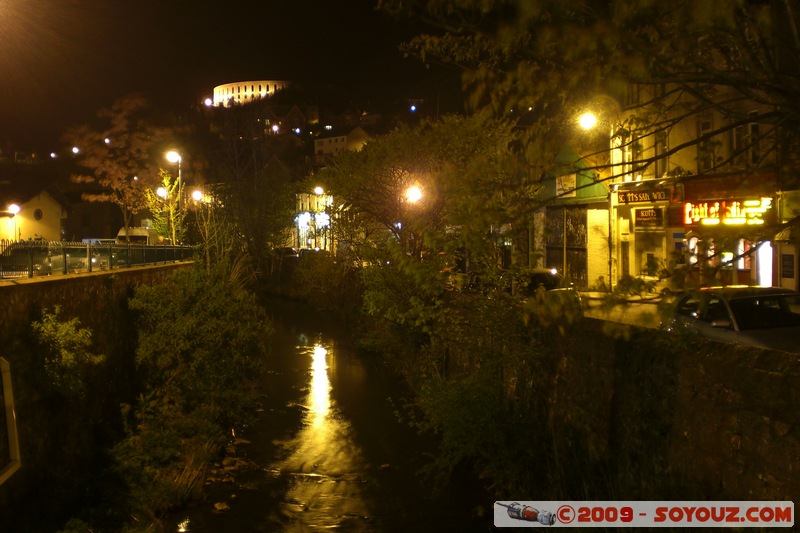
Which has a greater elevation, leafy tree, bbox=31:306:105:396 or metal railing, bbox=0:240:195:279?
metal railing, bbox=0:240:195:279

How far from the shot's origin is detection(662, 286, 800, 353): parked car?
1036 cm

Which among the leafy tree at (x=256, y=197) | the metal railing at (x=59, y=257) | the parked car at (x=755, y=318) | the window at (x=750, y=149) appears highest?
the leafy tree at (x=256, y=197)

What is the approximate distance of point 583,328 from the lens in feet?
30.3

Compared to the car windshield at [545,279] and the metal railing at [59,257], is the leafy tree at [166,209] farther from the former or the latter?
the car windshield at [545,279]

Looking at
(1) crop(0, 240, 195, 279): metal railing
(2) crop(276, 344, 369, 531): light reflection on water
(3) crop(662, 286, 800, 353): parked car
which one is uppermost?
(1) crop(0, 240, 195, 279): metal railing

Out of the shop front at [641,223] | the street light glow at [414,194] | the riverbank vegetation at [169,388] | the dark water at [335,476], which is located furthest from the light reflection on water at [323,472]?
the shop front at [641,223]

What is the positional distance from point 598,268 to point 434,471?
72.1 ft

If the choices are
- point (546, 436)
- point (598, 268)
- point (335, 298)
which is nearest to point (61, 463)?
point (546, 436)

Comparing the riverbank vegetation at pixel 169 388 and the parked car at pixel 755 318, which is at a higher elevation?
the parked car at pixel 755 318

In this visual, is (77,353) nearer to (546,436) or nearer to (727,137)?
(546,436)

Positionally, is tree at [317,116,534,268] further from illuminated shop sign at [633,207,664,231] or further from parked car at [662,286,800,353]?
illuminated shop sign at [633,207,664,231]

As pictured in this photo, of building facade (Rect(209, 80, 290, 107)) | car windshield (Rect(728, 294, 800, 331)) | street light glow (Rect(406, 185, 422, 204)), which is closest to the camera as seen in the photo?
car windshield (Rect(728, 294, 800, 331))

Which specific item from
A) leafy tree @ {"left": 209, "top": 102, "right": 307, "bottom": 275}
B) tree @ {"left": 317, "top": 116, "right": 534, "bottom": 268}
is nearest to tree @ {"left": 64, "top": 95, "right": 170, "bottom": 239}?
leafy tree @ {"left": 209, "top": 102, "right": 307, "bottom": 275}

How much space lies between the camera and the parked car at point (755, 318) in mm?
10359
